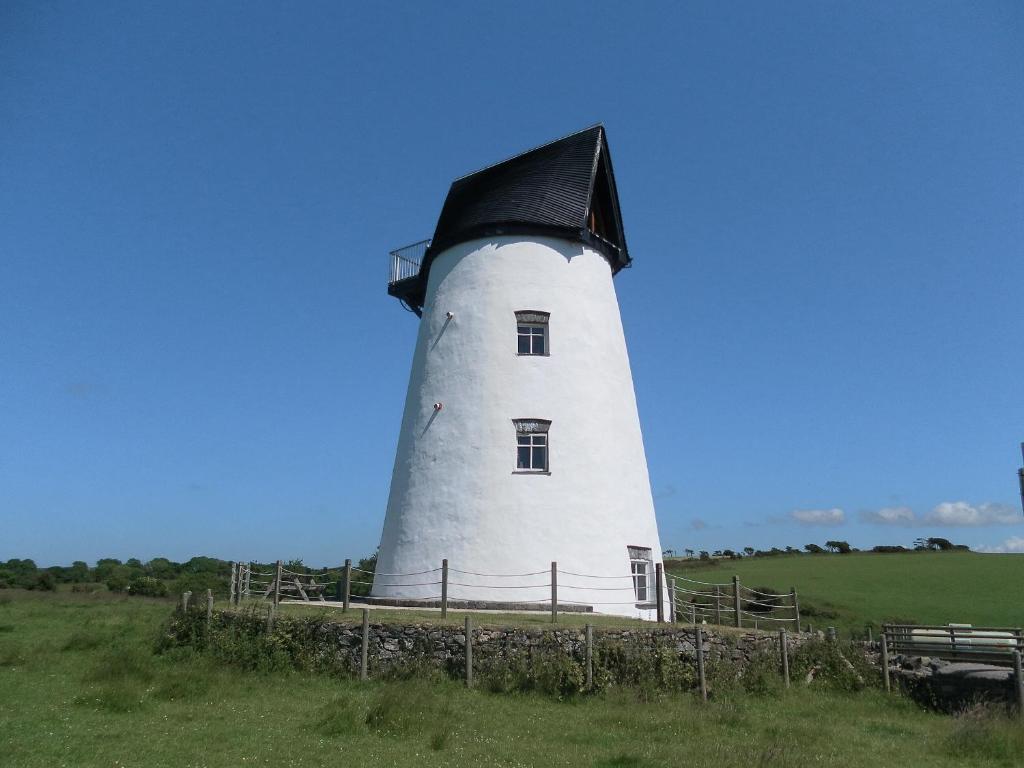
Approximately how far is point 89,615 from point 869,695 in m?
22.2

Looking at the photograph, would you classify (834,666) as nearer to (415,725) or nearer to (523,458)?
(523,458)

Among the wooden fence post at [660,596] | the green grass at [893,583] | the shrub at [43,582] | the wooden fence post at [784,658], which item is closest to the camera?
the wooden fence post at [784,658]

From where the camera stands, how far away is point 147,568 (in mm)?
50344

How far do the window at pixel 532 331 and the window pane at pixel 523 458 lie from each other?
2.43 metres

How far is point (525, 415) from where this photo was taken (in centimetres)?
1780

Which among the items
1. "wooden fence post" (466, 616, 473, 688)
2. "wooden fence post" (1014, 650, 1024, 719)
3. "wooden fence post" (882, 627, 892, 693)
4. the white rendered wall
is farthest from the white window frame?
"wooden fence post" (1014, 650, 1024, 719)

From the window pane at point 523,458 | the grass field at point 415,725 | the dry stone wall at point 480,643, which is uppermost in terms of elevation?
the window pane at point 523,458

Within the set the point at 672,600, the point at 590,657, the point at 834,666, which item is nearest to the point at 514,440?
the point at 672,600

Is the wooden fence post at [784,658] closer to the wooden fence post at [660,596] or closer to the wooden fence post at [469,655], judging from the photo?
the wooden fence post at [660,596]

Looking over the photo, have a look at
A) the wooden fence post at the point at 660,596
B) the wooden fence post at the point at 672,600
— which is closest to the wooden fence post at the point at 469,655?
the wooden fence post at the point at 660,596

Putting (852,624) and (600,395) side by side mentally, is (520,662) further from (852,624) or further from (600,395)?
(852,624)

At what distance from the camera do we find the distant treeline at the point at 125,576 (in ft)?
127

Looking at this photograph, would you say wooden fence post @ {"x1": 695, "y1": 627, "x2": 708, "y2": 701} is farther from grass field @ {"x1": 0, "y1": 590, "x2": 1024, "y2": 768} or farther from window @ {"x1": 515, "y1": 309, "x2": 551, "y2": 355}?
window @ {"x1": 515, "y1": 309, "x2": 551, "y2": 355}

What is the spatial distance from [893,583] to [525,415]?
93.2 feet
